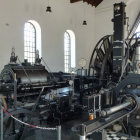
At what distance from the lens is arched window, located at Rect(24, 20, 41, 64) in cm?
777

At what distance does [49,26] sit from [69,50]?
6.50 ft

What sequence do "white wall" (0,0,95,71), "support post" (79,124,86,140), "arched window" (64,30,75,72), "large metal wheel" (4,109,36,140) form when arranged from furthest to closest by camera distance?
"arched window" (64,30,75,72)
"white wall" (0,0,95,71)
"large metal wheel" (4,109,36,140)
"support post" (79,124,86,140)

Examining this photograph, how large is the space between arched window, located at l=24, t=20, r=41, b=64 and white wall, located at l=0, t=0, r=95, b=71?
0.23m

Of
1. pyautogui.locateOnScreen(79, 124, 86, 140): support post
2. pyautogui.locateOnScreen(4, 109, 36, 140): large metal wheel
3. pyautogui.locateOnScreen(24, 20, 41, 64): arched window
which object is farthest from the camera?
pyautogui.locateOnScreen(24, 20, 41, 64): arched window

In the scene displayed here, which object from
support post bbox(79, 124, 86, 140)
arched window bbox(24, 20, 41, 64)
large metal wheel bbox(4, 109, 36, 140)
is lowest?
large metal wheel bbox(4, 109, 36, 140)

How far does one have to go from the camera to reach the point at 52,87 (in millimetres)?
5496

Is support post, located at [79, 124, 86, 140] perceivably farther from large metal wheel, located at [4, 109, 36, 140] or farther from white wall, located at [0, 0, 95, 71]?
white wall, located at [0, 0, 95, 71]

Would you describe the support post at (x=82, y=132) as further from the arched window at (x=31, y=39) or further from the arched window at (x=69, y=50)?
the arched window at (x=69, y=50)

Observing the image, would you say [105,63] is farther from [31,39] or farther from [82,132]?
[82,132]

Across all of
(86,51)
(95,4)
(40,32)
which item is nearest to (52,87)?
(40,32)

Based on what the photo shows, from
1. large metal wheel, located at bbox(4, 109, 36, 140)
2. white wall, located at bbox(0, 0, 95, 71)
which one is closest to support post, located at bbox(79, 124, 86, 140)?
large metal wheel, located at bbox(4, 109, 36, 140)

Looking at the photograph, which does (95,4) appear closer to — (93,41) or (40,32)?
(93,41)

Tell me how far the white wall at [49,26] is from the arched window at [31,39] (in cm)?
23

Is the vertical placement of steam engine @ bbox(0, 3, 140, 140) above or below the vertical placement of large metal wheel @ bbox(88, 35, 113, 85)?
below
